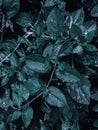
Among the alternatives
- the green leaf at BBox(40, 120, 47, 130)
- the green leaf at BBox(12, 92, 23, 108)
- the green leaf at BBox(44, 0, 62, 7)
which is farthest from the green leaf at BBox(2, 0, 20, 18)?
the green leaf at BBox(40, 120, 47, 130)

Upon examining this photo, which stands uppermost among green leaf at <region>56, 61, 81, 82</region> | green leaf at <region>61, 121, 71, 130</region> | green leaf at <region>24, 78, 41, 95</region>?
green leaf at <region>56, 61, 81, 82</region>

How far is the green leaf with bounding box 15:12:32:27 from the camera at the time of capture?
1.37 m

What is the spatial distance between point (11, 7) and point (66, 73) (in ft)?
1.22

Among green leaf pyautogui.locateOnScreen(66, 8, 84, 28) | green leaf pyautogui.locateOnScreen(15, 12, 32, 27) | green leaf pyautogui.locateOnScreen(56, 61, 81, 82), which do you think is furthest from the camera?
green leaf pyautogui.locateOnScreen(15, 12, 32, 27)

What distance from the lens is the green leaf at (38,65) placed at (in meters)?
1.17

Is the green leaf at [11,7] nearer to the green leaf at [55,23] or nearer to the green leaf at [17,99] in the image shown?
the green leaf at [55,23]

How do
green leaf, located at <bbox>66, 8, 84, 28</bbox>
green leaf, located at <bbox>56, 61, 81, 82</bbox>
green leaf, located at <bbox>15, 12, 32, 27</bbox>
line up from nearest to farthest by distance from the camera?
1. green leaf, located at <bbox>56, 61, 81, 82</bbox>
2. green leaf, located at <bbox>66, 8, 84, 28</bbox>
3. green leaf, located at <bbox>15, 12, 32, 27</bbox>

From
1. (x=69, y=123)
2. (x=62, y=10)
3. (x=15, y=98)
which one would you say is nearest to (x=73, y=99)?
A: (x=69, y=123)

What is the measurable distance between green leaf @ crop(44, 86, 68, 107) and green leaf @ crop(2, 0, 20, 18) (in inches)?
14.3

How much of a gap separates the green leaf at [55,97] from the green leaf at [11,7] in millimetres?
363

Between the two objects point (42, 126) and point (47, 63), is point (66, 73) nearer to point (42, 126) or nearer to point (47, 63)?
point (47, 63)

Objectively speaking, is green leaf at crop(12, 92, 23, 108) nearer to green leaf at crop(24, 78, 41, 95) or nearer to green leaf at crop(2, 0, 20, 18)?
green leaf at crop(24, 78, 41, 95)

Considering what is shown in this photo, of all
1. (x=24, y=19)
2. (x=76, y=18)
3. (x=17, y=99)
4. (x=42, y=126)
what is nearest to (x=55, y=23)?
(x=76, y=18)

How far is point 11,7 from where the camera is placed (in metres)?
1.31
